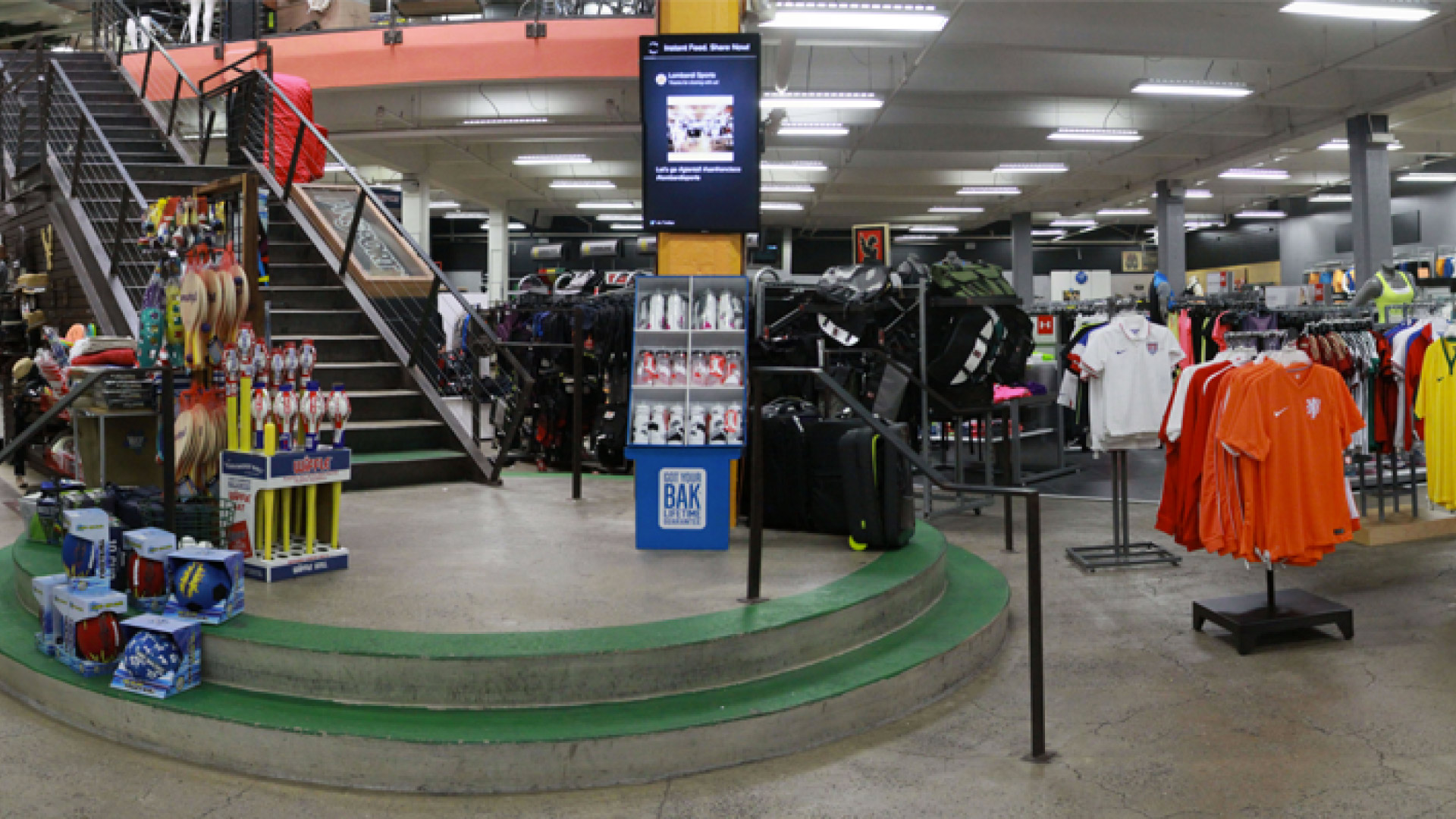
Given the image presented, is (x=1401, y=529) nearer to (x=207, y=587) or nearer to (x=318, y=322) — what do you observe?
(x=207, y=587)

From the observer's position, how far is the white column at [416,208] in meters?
20.0

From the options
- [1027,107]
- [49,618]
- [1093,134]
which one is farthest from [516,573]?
[1093,134]

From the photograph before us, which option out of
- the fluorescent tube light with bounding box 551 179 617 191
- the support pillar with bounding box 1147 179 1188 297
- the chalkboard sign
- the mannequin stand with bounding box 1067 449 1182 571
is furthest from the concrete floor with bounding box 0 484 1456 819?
the fluorescent tube light with bounding box 551 179 617 191

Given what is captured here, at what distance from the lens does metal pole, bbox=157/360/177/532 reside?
400cm

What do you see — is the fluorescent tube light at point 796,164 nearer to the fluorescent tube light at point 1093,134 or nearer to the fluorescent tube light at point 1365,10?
the fluorescent tube light at point 1093,134

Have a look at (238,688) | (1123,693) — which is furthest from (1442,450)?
(238,688)

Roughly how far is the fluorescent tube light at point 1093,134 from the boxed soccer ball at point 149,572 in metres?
14.5

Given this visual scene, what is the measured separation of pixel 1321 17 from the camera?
11375mm

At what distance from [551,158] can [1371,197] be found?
12907 mm

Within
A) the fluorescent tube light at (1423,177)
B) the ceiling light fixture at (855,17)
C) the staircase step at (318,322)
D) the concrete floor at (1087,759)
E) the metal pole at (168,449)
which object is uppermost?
the fluorescent tube light at (1423,177)

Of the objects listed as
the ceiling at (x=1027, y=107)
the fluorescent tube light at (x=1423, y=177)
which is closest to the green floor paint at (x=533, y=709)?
the ceiling at (x=1027, y=107)

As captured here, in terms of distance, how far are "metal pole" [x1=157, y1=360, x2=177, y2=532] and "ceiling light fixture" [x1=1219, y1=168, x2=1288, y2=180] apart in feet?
64.6

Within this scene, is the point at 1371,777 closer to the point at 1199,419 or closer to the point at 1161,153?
the point at 1199,419

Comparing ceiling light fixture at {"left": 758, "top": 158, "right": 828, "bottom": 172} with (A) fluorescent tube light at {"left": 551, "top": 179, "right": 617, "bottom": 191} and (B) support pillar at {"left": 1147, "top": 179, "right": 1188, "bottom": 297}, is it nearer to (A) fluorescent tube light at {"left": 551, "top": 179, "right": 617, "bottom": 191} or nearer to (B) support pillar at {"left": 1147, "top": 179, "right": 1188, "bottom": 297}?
(A) fluorescent tube light at {"left": 551, "top": 179, "right": 617, "bottom": 191}
